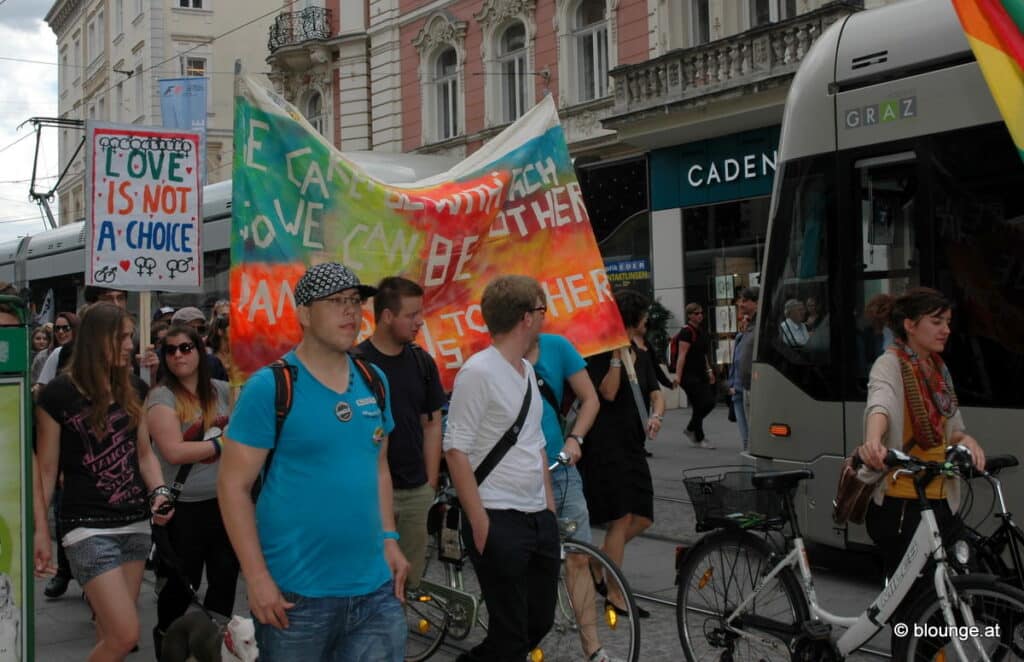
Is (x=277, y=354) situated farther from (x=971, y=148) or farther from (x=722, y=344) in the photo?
(x=722, y=344)

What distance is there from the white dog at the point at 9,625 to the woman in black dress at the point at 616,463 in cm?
333

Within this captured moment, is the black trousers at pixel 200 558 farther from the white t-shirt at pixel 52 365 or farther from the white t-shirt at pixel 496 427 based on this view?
the white t-shirt at pixel 52 365

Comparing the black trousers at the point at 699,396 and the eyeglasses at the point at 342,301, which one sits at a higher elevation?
the eyeglasses at the point at 342,301

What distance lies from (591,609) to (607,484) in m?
1.26

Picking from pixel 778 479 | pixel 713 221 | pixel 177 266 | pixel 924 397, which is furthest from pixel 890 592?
pixel 713 221

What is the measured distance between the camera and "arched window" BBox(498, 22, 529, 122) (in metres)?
24.0

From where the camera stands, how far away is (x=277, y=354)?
5.71 metres

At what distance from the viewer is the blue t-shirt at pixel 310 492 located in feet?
10.9

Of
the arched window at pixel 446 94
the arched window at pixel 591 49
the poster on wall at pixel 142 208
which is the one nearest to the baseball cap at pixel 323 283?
the poster on wall at pixel 142 208

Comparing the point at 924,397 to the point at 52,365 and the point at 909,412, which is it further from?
the point at 52,365

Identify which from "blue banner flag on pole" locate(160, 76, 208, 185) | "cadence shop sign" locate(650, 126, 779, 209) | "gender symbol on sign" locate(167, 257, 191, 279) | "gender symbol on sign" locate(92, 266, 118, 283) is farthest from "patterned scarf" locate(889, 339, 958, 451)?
"blue banner flag on pole" locate(160, 76, 208, 185)

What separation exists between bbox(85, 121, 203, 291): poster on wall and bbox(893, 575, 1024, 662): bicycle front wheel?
543 centimetres

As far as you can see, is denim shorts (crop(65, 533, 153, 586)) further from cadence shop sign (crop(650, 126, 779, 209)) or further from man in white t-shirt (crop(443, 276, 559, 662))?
cadence shop sign (crop(650, 126, 779, 209))

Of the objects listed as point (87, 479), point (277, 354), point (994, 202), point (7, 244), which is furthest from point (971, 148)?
point (7, 244)
